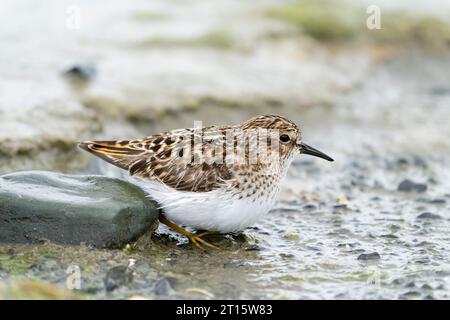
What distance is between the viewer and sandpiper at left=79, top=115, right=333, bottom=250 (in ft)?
25.6

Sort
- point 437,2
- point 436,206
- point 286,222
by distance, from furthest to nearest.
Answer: point 437,2 < point 436,206 < point 286,222

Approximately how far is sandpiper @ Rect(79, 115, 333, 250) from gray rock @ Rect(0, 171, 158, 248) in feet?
1.49

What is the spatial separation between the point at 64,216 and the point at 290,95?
24.8 feet

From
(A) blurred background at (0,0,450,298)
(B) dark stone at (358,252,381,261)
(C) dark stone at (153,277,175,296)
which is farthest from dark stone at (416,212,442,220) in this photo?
(C) dark stone at (153,277,175,296)

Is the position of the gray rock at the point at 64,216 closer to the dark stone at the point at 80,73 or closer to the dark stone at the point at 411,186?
the dark stone at the point at 411,186

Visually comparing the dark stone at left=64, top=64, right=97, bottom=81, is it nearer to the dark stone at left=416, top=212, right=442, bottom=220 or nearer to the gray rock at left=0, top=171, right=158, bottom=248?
the gray rock at left=0, top=171, right=158, bottom=248

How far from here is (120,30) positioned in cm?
1591

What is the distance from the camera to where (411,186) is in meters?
10.4

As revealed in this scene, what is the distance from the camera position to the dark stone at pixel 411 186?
10.3m

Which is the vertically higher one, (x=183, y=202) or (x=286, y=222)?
(x=183, y=202)

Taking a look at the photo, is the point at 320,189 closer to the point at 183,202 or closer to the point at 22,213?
the point at 183,202

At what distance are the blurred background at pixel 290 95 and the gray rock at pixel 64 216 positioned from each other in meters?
0.99
